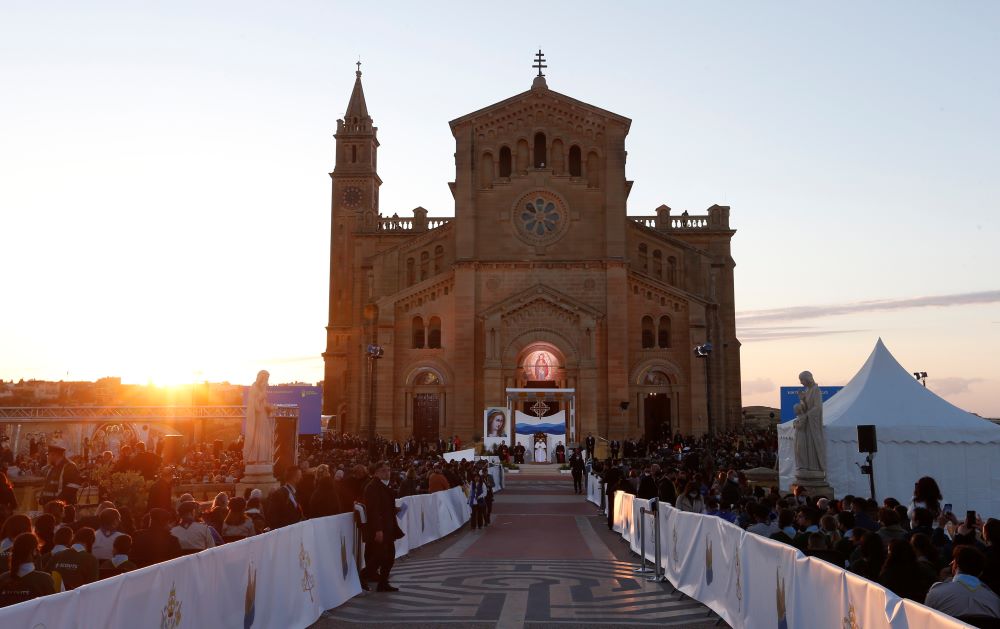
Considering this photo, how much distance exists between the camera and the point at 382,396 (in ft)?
178

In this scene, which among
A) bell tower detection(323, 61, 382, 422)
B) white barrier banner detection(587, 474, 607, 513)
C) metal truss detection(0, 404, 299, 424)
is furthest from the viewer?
bell tower detection(323, 61, 382, 422)

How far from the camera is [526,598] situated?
1367 centimetres

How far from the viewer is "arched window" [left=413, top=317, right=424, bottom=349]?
56.0 meters

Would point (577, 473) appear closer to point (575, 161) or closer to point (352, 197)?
point (575, 161)

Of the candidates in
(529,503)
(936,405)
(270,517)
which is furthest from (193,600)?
(529,503)

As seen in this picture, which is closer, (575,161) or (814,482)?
(814,482)

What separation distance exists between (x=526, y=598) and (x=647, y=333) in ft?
142

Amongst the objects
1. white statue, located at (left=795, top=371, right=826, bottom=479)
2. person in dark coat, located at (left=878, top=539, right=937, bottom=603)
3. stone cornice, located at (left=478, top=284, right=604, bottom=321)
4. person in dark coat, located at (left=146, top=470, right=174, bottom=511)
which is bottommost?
person in dark coat, located at (left=878, top=539, right=937, bottom=603)

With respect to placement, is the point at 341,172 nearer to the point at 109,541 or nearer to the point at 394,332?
the point at 394,332

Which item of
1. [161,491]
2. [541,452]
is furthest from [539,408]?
[161,491]

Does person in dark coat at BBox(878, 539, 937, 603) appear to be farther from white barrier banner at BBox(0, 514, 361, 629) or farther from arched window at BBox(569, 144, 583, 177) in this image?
arched window at BBox(569, 144, 583, 177)

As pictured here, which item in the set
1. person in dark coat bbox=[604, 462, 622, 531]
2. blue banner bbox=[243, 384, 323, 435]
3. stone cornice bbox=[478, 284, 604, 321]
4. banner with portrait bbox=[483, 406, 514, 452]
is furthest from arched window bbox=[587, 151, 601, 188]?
person in dark coat bbox=[604, 462, 622, 531]

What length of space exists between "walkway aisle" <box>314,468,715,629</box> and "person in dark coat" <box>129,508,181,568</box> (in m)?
2.53

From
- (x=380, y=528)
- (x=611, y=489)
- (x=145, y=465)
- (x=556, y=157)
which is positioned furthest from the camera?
(x=556, y=157)
